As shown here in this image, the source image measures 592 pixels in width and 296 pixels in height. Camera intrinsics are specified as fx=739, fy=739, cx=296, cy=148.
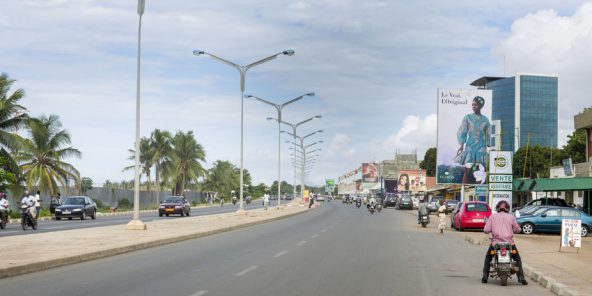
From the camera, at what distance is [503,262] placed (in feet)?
45.0

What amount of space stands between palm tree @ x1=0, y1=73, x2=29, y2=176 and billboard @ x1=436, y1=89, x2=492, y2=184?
137 ft

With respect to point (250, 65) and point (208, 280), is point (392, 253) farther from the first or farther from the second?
point (250, 65)

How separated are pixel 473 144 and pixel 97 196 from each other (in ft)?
124

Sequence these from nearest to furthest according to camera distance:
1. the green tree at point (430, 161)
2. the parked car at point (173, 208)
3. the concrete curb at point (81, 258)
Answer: the concrete curb at point (81, 258), the parked car at point (173, 208), the green tree at point (430, 161)

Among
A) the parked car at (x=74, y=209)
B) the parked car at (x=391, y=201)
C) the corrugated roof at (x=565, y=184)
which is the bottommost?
the parked car at (x=391, y=201)

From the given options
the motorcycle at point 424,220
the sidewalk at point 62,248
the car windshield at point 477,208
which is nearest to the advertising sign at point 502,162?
the car windshield at point 477,208

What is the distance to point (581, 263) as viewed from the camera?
61.9ft

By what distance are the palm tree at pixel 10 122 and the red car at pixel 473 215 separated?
24.9 m

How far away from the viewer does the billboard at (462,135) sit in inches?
2844

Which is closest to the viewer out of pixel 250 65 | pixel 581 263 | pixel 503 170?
pixel 581 263

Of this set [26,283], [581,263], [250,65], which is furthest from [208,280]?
[250,65]

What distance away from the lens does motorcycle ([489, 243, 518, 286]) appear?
44.9 ft

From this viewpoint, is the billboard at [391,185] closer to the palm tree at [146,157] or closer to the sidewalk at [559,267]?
the palm tree at [146,157]

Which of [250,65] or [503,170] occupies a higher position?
[250,65]
